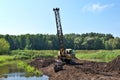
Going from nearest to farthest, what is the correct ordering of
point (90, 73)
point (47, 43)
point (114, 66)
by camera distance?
point (90, 73)
point (114, 66)
point (47, 43)

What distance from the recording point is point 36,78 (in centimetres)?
4222

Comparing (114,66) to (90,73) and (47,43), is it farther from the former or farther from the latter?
(47,43)

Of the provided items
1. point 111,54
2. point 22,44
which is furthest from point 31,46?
point 111,54

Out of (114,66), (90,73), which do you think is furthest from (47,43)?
(90,73)

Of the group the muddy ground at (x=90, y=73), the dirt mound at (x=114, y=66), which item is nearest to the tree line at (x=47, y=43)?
the muddy ground at (x=90, y=73)

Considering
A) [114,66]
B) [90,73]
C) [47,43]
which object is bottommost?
[90,73]

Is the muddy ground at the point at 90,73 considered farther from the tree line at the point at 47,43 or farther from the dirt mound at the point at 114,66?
the tree line at the point at 47,43

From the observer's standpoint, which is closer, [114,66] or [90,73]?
[90,73]

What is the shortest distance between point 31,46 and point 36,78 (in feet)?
422

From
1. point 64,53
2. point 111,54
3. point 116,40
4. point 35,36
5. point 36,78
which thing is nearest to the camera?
point 36,78

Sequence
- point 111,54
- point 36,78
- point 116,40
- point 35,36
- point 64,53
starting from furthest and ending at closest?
point 35,36 < point 116,40 < point 111,54 < point 64,53 < point 36,78

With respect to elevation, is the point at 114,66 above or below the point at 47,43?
below

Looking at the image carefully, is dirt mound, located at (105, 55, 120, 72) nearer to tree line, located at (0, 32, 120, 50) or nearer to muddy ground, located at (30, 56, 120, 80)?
muddy ground, located at (30, 56, 120, 80)

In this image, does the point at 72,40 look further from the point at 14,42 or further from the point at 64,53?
the point at 64,53
